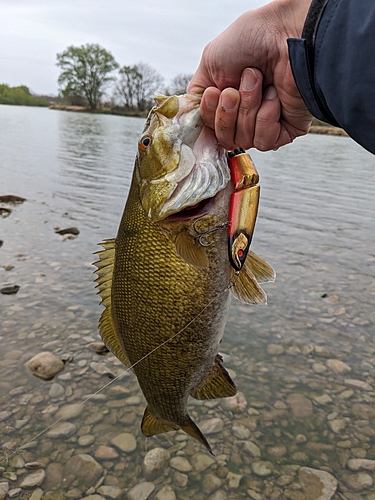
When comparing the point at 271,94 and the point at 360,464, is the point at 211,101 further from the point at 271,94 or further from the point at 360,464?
the point at 360,464

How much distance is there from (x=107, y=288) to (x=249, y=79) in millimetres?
1446

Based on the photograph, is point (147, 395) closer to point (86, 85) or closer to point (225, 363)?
point (225, 363)

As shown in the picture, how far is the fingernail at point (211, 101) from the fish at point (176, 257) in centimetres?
7

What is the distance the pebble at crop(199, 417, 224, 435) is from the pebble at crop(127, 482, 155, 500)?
2.01 feet

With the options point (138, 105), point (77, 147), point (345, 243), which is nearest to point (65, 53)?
point (138, 105)

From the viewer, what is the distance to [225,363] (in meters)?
4.14

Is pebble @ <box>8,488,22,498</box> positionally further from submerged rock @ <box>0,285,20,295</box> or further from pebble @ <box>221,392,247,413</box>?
submerged rock @ <box>0,285,20,295</box>

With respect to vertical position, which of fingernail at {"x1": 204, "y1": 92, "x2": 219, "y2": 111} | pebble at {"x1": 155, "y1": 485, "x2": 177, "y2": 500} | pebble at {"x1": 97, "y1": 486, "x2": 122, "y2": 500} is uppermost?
fingernail at {"x1": 204, "y1": 92, "x2": 219, "y2": 111}

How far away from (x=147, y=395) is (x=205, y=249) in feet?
3.32

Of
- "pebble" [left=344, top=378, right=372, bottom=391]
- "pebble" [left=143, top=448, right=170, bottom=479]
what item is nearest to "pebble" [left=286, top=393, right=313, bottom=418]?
"pebble" [left=344, top=378, right=372, bottom=391]

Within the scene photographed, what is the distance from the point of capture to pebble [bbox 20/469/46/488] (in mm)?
2836

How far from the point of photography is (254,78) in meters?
2.31

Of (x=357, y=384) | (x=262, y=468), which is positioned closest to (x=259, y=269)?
(x=262, y=468)

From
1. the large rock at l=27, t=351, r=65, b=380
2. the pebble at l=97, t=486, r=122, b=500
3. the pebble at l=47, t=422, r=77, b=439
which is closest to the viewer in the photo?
the pebble at l=97, t=486, r=122, b=500
